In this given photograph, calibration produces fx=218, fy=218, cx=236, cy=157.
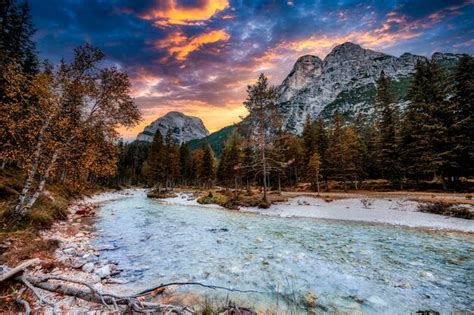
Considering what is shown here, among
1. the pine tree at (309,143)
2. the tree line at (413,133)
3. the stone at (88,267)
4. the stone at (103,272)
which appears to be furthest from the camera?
the pine tree at (309,143)

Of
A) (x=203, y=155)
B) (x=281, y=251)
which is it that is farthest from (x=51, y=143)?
(x=203, y=155)

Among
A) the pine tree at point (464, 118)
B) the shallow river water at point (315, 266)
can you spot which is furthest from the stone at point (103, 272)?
the pine tree at point (464, 118)

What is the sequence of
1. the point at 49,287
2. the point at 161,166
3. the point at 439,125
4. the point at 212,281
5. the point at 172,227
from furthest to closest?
the point at 161,166, the point at 439,125, the point at 172,227, the point at 212,281, the point at 49,287

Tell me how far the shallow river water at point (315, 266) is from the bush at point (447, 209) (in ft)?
14.1

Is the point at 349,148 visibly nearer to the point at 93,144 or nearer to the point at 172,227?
the point at 172,227

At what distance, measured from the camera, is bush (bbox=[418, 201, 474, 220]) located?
14.9 meters

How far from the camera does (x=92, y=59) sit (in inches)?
488

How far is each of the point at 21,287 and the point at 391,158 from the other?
45982 millimetres

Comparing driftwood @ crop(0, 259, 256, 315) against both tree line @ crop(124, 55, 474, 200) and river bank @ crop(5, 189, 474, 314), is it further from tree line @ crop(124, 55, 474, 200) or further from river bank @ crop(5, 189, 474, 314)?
tree line @ crop(124, 55, 474, 200)

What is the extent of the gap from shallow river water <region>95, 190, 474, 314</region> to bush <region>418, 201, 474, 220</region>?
169 inches

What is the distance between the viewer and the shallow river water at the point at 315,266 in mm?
5301

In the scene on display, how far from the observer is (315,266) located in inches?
297

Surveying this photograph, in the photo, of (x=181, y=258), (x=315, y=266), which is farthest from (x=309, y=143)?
(x=181, y=258)

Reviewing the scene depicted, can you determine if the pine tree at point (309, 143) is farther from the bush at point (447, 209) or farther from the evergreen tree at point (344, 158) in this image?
the bush at point (447, 209)
